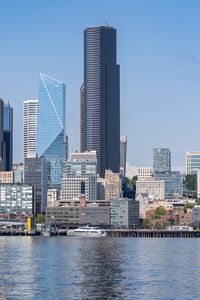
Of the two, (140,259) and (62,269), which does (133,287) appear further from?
(140,259)

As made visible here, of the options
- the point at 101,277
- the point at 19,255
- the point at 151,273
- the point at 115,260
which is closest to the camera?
the point at 101,277

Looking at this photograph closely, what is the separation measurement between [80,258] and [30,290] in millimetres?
49093

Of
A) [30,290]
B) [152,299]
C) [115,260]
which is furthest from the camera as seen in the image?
[115,260]

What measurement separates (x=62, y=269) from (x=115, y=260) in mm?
19766

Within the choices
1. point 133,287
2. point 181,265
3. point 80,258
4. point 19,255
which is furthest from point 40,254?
point 133,287

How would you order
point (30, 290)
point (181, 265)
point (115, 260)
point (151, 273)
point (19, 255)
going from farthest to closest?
point (19, 255)
point (115, 260)
point (181, 265)
point (151, 273)
point (30, 290)

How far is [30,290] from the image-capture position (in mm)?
92312

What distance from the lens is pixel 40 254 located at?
154 metres

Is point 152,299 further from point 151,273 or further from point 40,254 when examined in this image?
point 40,254

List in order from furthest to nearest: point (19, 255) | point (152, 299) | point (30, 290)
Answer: point (19, 255) → point (30, 290) → point (152, 299)

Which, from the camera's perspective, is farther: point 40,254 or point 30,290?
point 40,254

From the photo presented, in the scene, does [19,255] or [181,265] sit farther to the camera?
[19,255]

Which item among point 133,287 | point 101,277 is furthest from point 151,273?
point 133,287

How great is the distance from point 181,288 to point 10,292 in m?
14.8
